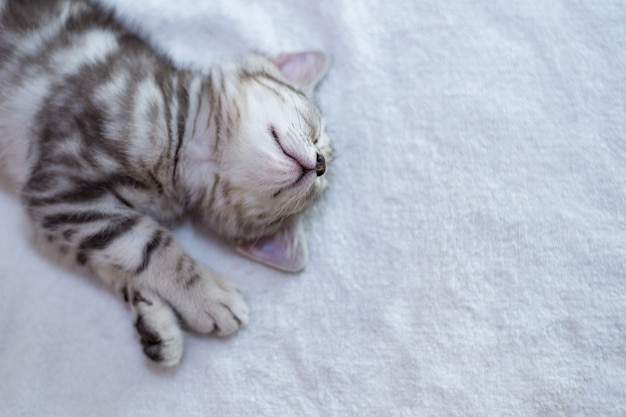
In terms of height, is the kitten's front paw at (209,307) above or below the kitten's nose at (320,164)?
below

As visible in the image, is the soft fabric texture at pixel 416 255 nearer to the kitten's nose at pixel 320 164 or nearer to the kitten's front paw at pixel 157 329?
the kitten's front paw at pixel 157 329

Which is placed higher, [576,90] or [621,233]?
[576,90]

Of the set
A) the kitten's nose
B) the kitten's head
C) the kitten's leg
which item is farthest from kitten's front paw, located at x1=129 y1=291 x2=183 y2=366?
the kitten's nose

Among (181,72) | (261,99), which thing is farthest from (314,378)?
(181,72)

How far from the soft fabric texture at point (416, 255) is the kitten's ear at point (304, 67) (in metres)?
0.04

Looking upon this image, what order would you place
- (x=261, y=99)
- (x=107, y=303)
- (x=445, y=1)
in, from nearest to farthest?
(x=261, y=99) → (x=107, y=303) → (x=445, y=1)

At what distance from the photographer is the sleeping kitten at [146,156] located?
1.11m

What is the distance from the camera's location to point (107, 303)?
4.00ft

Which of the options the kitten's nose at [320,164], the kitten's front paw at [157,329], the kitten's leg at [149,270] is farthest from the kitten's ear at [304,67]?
the kitten's front paw at [157,329]

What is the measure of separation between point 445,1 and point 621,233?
0.61 m

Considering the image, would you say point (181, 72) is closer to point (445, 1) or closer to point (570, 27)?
point (445, 1)

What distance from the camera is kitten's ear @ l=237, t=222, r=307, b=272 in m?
1.21

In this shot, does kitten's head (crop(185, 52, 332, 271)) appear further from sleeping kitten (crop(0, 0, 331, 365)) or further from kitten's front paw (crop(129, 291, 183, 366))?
kitten's front paw (crop(129, 291, 183, 366))

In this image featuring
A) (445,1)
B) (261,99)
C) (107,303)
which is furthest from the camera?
(445,1)
